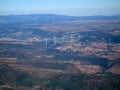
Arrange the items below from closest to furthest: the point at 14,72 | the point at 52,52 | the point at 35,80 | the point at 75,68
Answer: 1. the point at 35,80
2. the point at 14,72
3. the point at 75,68
4. the point at 52,52

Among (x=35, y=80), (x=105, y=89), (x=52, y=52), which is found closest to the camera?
(x=105, y=89)

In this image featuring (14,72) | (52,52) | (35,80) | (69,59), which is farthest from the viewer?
(52,52)

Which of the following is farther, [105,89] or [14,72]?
[14,72]

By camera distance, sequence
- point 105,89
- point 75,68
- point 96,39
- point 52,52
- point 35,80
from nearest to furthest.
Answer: point 105,89 → point 35,80 → point 75,68 → point 52,52 → point 96,39

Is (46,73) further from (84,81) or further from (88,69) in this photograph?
(88,69)

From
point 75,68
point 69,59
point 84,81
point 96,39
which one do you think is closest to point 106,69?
point 75,68

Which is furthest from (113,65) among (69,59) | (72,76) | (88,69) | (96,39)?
(96,39)

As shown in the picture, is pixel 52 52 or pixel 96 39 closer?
pixel 52 52

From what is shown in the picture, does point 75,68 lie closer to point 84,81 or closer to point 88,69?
point 88,69
